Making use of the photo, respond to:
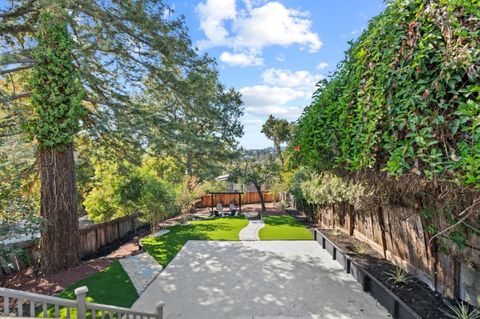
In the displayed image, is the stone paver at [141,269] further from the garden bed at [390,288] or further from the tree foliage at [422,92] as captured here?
the tree foliage at [422,92]

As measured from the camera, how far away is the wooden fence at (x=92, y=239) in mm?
7340

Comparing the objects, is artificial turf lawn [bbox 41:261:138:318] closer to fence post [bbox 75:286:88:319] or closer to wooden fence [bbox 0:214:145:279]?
wooden fence [bbox 0:214:145:279]

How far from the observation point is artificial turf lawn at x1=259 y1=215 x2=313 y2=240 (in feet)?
35.5

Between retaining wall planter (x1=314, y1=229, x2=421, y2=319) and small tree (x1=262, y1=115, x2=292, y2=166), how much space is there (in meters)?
23.1

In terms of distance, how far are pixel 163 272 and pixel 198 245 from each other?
2.83 meters

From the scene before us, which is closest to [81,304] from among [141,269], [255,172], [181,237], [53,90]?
[141,269]

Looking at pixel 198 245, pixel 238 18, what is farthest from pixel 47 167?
pixel 238 18

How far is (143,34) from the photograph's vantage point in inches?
293

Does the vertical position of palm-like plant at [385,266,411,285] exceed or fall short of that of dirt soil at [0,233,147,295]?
it exceeds it

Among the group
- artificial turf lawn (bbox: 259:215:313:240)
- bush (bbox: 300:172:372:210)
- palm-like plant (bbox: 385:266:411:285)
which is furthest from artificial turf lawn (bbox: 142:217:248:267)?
palm-like plant (bbox: 385:266:411:285)

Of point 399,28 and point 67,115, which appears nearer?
point 399,28

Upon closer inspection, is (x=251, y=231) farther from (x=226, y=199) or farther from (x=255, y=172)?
(x=226, y=199)

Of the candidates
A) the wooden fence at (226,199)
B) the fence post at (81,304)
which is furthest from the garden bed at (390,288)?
the wooden fence at (226,199)

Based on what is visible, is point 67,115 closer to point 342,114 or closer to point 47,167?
point 47,167
